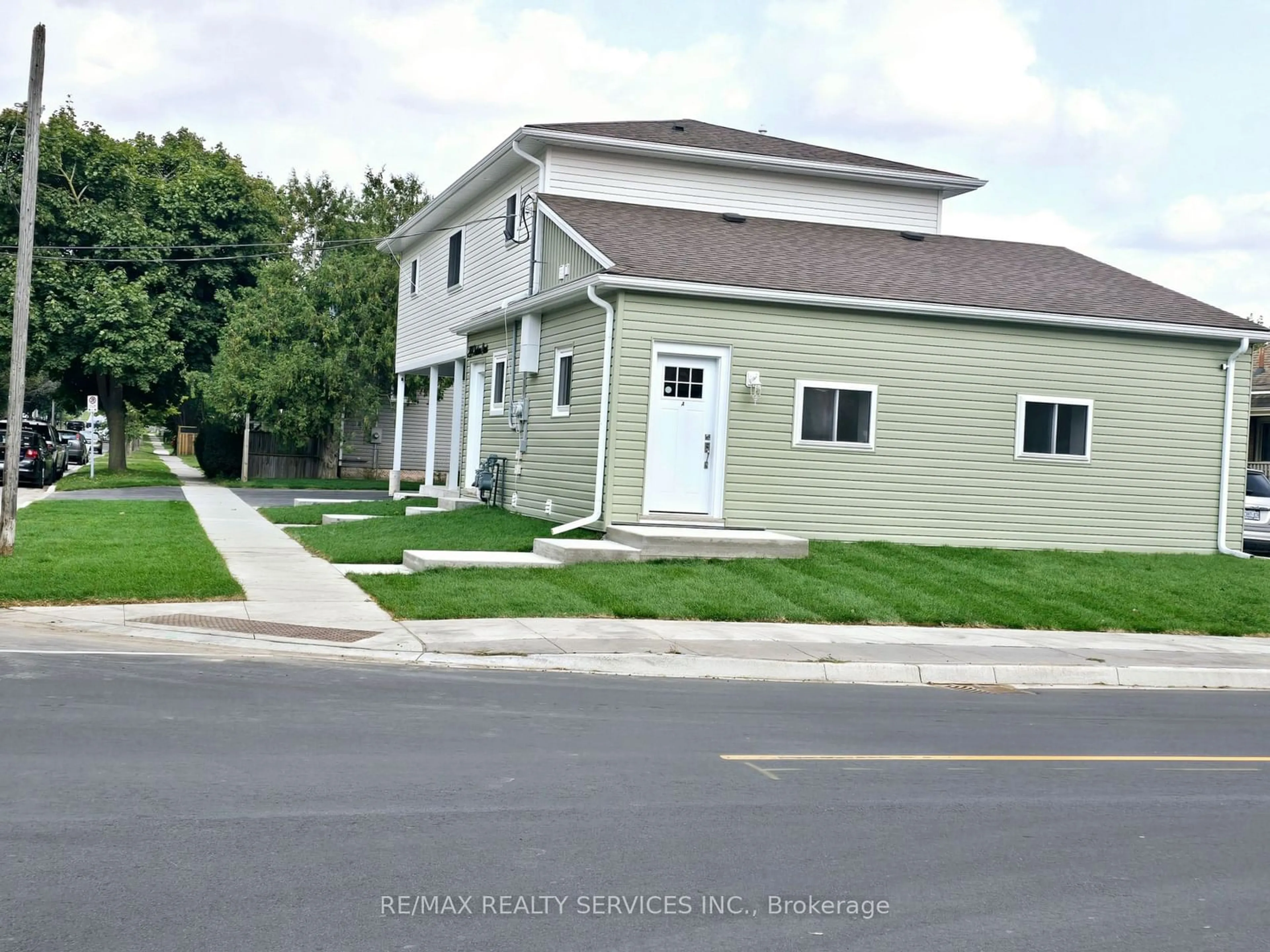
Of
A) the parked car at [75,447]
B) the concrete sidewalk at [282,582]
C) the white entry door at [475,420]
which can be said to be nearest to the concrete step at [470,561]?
the concrete sidewalk at [282,582]

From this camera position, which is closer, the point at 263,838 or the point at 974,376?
the point at 263,838

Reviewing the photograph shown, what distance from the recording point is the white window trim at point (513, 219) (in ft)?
80.3

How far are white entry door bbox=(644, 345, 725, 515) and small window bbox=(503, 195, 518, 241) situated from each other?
703 cm

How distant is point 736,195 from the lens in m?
25.2

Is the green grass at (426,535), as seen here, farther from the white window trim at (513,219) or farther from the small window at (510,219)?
the small window at (510,219)

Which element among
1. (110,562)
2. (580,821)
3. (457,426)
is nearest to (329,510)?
(457,426)

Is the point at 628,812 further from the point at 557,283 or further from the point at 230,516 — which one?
the point at 230,516

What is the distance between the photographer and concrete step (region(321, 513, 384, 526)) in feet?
77.3

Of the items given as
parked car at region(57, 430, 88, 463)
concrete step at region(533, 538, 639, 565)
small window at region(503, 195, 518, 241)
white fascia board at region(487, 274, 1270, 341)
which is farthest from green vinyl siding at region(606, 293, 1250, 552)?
parked car at region(57, 430, 88, 463)

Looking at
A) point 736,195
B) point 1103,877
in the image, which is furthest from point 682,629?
point 736,195

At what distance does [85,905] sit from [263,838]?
0.99 m

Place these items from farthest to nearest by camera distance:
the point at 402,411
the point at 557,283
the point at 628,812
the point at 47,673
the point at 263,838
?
1. the point at 402,411
2. the point at 557,283
3. the point at 47,673
4. the point at 628,812
5. the point at 263,838

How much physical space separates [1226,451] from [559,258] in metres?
11.1

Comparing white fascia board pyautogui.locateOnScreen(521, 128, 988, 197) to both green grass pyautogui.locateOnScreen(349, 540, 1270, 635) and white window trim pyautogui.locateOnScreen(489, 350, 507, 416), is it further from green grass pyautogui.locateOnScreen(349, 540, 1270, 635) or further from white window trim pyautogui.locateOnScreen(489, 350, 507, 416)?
green grass pyautogui.locateOnScreen(349, 540, 1270, 635)
